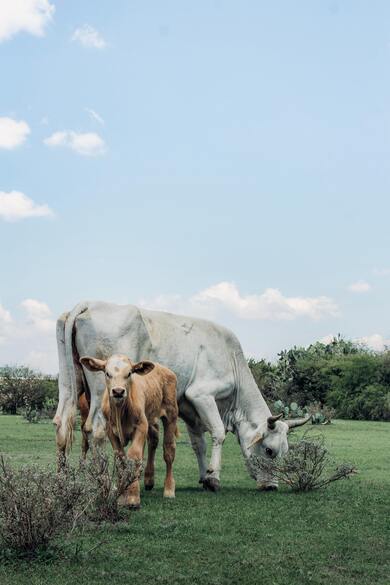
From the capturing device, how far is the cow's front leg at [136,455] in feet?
28.9

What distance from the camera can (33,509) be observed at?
6863mm

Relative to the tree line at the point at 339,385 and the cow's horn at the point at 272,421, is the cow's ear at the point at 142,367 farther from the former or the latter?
the tree line at the point at 339,385

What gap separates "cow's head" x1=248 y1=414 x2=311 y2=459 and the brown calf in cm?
209

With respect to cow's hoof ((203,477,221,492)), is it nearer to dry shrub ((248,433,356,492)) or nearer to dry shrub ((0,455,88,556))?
dry shrub ((248,433,356,492))

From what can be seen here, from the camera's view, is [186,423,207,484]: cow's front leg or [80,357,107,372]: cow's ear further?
[186,423,207,484]: cow's front leg

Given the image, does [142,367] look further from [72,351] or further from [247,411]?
[247,411]

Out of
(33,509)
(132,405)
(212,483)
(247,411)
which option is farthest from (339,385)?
(33,509)

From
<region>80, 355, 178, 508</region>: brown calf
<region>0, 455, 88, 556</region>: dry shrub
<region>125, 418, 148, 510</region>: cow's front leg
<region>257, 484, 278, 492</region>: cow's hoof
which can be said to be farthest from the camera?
<region>257, 484, 278, 492</region>: cow's hoof

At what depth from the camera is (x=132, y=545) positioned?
7422 mm

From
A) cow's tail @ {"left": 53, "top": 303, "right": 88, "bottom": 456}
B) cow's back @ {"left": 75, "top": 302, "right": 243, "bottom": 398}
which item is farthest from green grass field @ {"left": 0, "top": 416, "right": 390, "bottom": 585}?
cow's back @ {"left": 75, "top": 302, "right": 243, "bottom": 398}

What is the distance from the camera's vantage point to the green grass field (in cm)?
664

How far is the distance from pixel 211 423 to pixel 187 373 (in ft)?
2.69

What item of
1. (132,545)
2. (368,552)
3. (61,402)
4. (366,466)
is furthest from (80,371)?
(366,466)

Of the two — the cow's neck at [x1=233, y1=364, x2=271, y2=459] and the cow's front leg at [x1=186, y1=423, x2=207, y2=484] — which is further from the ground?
the cow's neck at [x1=233, y1=364, x2=271, y2=459]
